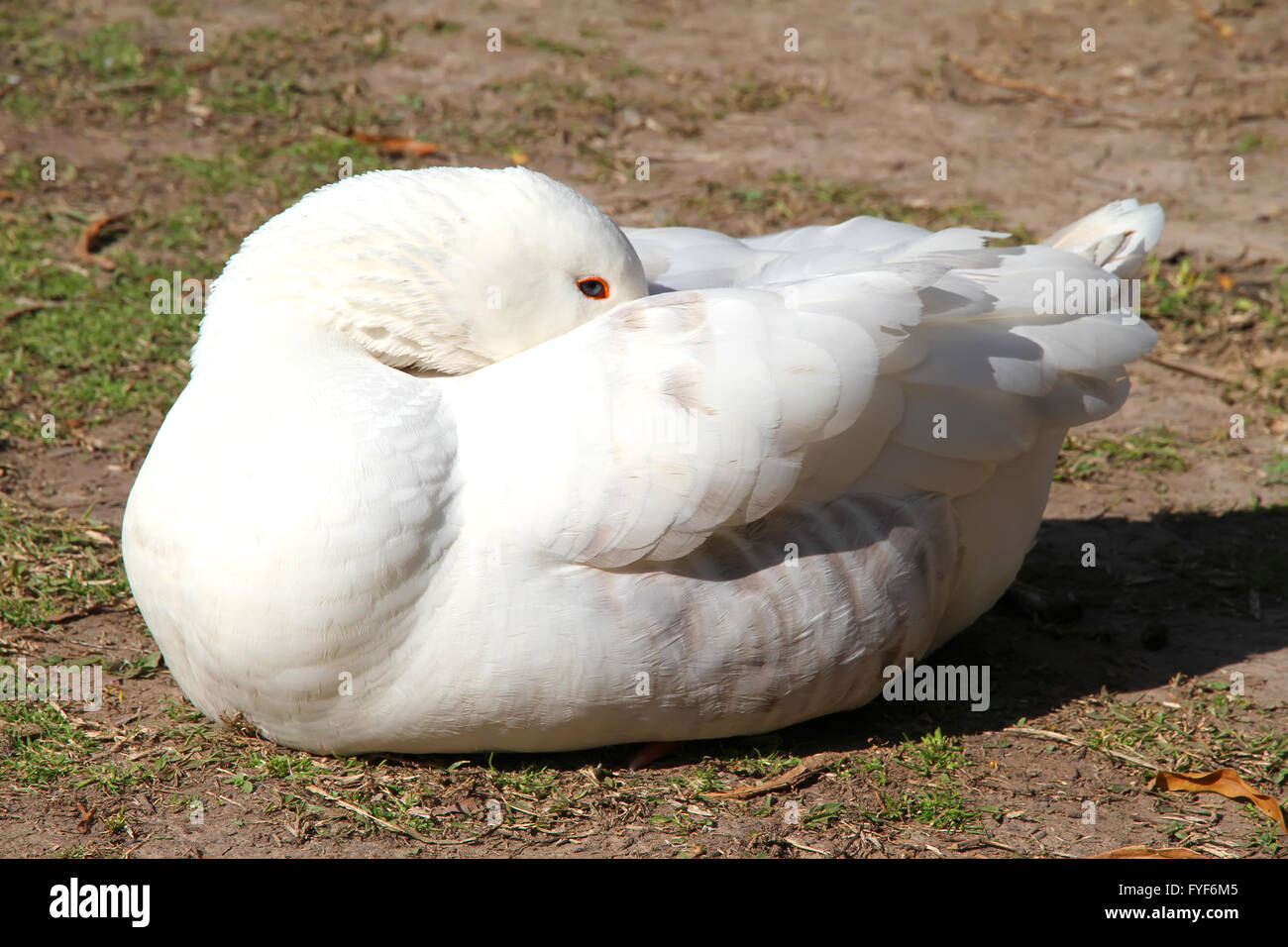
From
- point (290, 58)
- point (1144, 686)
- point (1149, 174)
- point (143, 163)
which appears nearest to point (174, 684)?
point (1144, 686)

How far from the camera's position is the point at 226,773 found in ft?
11.4

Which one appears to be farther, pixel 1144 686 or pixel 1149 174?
pixel 1149 174

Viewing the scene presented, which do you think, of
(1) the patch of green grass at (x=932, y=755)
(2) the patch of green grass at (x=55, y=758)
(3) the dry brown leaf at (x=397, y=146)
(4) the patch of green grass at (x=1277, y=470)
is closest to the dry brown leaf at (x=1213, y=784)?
(1) the patch of green grass at (x=932, y=755)

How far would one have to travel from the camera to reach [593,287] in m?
3.67

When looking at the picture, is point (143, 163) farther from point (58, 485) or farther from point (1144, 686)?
point (1144, 686)

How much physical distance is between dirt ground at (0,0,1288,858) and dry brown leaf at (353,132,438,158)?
0.02 m

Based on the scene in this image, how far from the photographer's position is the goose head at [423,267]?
11.6ft

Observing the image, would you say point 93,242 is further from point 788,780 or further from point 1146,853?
point 1146,853

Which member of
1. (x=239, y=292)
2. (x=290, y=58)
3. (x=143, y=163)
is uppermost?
(x=290, y=58)

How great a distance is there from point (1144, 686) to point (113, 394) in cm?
390

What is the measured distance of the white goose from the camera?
317 cm

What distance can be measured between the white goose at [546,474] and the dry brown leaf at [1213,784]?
716 millimetres

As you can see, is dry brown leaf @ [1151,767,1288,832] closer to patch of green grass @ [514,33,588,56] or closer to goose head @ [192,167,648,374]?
goose head @ [192,167,648,374]

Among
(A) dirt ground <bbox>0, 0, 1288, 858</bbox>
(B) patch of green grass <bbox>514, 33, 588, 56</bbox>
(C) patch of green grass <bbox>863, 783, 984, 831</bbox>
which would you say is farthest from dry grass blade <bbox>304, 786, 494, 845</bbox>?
(B) patch of green grass <bbox>514, 33, 588, 56</bbox>
